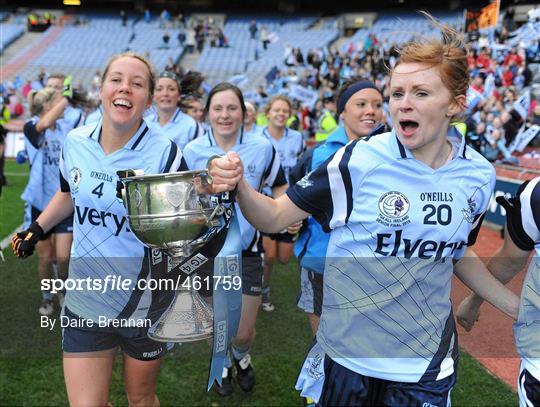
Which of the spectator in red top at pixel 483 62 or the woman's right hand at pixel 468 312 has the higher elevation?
the woman's right hand at pixel 468 312

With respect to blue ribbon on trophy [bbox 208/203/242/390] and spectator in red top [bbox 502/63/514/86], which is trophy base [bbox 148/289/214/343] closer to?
blue ribbon on trophy [bbox 208/203/242/390]

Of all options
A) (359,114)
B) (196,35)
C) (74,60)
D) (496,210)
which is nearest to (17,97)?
(74,60)

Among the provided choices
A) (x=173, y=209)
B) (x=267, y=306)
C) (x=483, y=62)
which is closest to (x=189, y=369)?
(x=267, y=306)

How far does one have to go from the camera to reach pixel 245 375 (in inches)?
143

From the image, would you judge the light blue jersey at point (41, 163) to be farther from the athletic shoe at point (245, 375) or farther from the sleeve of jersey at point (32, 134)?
the athletic shoe at point (245, 375)

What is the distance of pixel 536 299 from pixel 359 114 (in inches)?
61.2

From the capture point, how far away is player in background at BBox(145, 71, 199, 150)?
5051 mm

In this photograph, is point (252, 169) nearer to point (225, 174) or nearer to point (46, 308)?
point (225, 174)

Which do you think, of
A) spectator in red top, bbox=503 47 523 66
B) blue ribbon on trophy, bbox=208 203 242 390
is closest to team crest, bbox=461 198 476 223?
blue ribbon on trophy, bbox=208 203 242 390

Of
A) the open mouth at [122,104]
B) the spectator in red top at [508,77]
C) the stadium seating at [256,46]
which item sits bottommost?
the stadium seating at [256,46]

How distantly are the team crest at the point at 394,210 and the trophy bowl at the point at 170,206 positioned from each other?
0.59m

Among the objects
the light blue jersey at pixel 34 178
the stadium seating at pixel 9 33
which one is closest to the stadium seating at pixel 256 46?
the stadium seating at pixel 9 33

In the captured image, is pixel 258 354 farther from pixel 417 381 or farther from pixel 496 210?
pixel 496 210

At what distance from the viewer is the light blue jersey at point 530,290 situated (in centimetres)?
192
